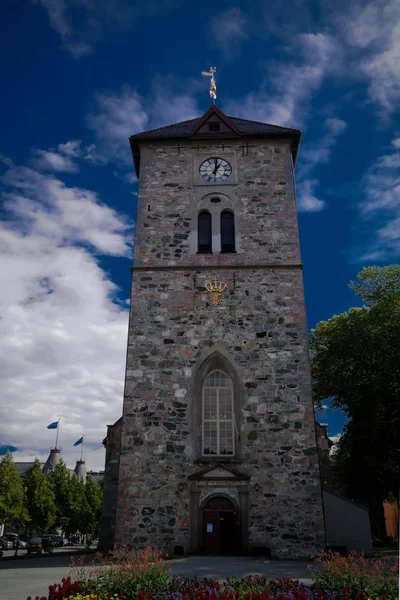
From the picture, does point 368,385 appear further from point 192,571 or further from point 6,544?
point 6,544

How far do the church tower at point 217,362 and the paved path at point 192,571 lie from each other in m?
1.41

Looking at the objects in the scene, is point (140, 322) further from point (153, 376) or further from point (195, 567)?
point (195, 567)

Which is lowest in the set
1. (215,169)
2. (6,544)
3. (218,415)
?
(6,544)

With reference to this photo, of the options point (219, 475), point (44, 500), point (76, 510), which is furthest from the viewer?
point (76, 510)

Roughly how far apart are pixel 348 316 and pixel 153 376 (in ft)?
49.3

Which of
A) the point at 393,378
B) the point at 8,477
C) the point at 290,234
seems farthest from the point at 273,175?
the point at 8,477

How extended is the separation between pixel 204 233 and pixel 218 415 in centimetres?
759

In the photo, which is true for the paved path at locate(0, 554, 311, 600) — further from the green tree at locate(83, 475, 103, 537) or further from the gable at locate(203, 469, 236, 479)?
the green tree at locate(83, 475, 103, 537)

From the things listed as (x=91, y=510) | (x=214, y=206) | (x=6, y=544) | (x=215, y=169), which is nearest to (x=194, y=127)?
(x=215, y=169)

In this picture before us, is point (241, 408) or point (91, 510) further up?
point (241, 408)

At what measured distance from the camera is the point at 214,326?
18047 millimetres

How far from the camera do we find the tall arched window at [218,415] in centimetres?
1664

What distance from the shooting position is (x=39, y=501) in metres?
40.3

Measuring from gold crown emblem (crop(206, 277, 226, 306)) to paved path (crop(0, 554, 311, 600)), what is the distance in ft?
28.3
